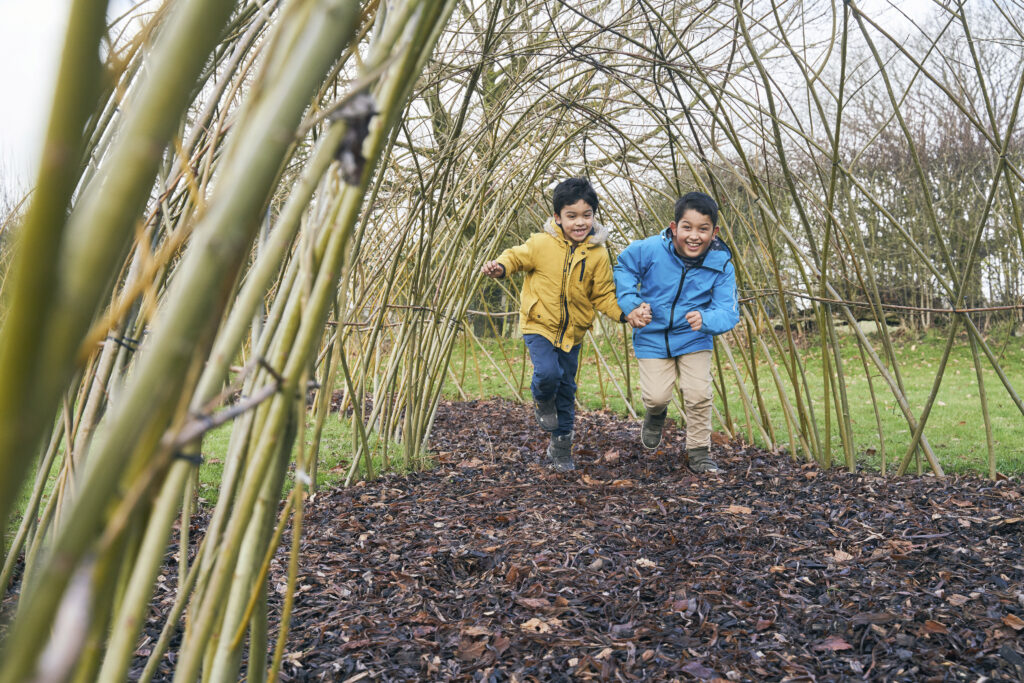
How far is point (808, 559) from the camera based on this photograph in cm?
198

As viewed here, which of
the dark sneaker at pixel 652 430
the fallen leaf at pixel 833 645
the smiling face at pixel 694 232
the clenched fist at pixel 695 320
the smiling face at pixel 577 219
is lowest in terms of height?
the fallen leaf at pixel 833 645

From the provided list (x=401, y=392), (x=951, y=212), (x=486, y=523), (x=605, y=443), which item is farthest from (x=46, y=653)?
(x=951, y=212)

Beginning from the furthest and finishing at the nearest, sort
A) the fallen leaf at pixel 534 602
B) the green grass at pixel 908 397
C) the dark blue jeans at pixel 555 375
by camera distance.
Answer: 1. the green grass at pixel 908 397
2. the dark blue jeans at pixel 555 375
3. the fallen leaf at pixel 534 602

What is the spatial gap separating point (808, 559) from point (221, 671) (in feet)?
5.89

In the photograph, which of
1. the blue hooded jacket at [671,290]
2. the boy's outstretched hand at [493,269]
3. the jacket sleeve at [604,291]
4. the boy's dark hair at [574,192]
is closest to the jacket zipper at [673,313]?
the blue hooded jacket at [671,290]

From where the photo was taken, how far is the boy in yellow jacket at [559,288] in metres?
3.25

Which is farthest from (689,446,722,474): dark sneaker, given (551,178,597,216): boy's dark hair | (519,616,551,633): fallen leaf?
(519,616,551,633): fallen leaf

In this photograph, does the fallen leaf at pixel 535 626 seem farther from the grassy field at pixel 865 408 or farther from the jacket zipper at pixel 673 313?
the jacket zipper at pixel 673 313

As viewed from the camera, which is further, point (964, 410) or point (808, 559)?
point (964, 410)

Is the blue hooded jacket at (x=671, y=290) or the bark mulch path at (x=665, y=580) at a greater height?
the blue hooded jacket at (x=671, y=290)

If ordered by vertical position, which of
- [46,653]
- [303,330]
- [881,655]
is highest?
[303,330]

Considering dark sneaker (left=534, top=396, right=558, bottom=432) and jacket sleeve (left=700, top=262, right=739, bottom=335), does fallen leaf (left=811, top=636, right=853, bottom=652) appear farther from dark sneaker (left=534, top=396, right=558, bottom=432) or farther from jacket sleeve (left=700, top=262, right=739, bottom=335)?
dark sneaker (left=534, top=396, right=558, bottom=432)

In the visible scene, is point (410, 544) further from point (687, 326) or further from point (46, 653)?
point (46, 653)

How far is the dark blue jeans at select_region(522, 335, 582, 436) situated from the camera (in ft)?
10.5
